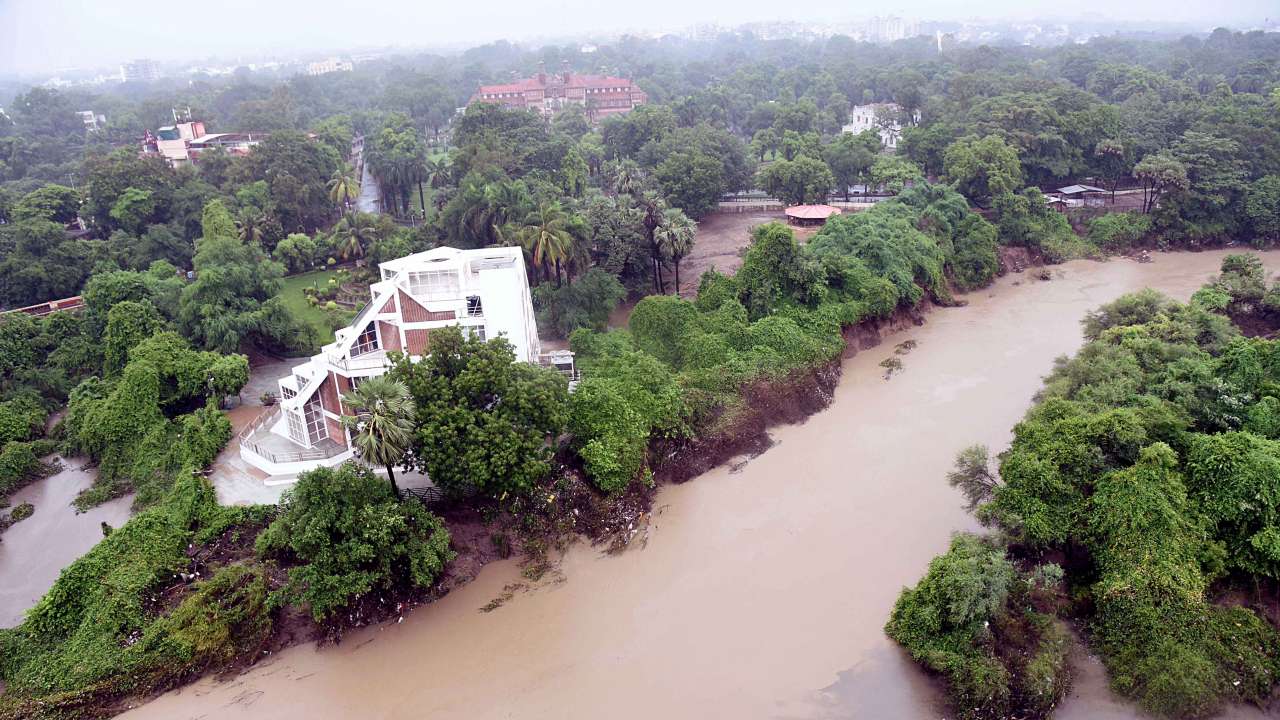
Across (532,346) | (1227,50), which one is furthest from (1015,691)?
(1227,50)

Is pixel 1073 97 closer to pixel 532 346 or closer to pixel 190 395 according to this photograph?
pixel 532 346

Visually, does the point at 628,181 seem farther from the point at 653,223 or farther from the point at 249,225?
the point at 249,225

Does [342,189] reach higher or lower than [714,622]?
higher

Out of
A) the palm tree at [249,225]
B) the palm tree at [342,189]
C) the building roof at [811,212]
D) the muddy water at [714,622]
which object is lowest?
the muddy water at [714,622]

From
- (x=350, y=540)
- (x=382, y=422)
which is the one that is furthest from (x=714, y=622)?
(x=382, y=422)

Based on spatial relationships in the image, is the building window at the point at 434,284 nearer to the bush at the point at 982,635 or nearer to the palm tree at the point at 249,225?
the bush at the point at 982,635

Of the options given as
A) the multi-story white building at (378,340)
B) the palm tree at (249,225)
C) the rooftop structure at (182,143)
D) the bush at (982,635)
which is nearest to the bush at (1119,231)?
the bush at (982,635)

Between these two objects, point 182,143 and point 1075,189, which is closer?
point 1075,189
